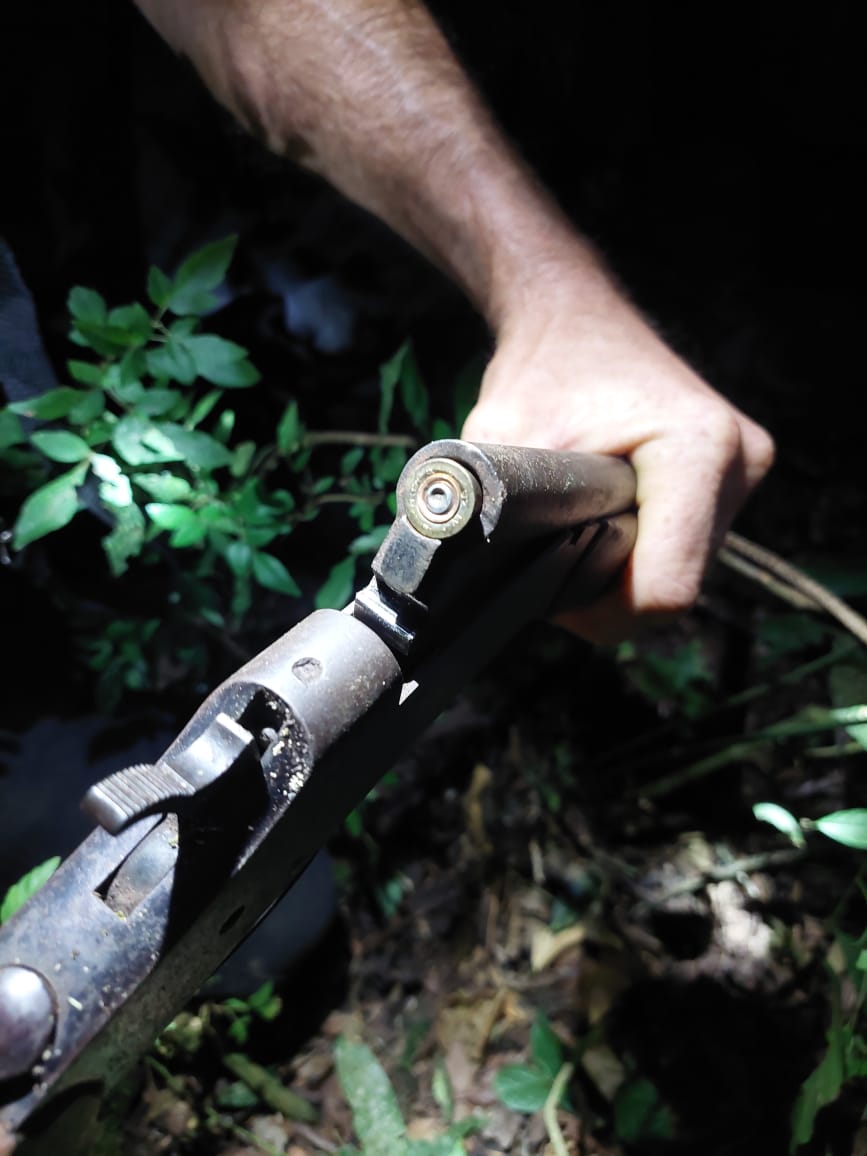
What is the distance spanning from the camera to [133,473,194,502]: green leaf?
1099 mm

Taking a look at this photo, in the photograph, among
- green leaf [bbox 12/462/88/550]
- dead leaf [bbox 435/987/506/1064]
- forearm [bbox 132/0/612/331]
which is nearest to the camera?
green leaf [bbox 12/462/88/550]

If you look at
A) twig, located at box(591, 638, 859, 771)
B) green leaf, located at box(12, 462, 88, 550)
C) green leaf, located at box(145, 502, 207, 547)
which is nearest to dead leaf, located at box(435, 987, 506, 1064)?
twig, located at box(591, 638, 859, 771)

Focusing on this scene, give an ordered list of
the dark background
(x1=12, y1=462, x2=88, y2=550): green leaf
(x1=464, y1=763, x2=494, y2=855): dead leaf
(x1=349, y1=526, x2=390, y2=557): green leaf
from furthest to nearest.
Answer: (x1=464, y1=763, x2=494, y2=855): dead leaf → the dark background → (x1=349, y1=526, x2=390, y2=557): green leaf → (x1=12, y1=462, x2=88, y2=550): green leaf

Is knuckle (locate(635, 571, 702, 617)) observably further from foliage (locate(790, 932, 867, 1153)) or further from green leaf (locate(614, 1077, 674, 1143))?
green leaf (locate(614, 1077, 674, 1143))

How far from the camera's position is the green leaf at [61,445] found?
101 centimetres

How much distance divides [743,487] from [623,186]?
1.34 meters

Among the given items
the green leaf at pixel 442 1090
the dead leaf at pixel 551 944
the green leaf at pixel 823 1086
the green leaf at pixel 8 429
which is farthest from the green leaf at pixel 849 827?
the green leaf at pixel 8 429

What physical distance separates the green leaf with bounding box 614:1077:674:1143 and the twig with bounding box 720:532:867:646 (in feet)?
2.68

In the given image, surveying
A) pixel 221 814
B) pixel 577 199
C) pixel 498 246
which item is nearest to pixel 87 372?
pixel 498 246

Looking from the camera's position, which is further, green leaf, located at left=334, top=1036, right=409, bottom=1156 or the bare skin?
green leaf, located at left=334, top=1036, right=409, bottom=1156

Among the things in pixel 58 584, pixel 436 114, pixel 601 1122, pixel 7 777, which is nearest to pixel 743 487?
pixel 436 114

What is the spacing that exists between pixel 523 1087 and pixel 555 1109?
0.12m

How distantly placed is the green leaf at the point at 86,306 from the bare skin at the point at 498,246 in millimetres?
520

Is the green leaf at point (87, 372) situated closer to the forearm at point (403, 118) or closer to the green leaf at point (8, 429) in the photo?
the green leaf at point (8, 429)
